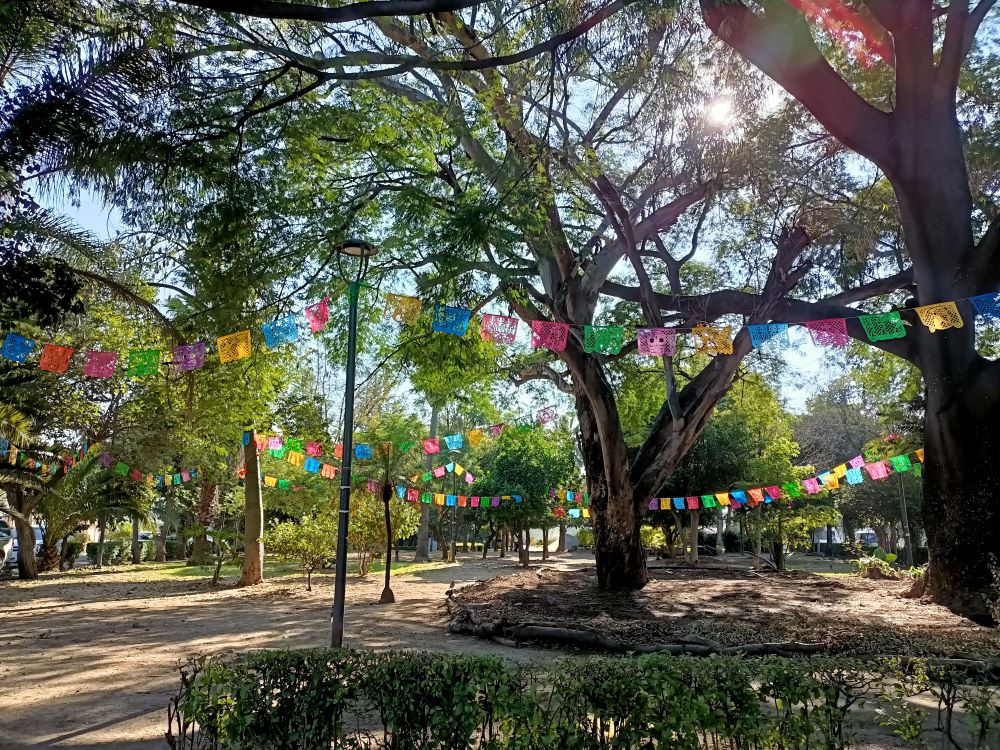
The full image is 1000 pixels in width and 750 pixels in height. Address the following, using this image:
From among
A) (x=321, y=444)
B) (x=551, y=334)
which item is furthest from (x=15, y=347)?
(x=321, y=444)

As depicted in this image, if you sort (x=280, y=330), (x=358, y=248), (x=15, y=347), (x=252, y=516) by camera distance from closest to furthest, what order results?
(x=358, y=248)
(x=15, y=347)
(x=280, y=330)
(x=252, y=516)

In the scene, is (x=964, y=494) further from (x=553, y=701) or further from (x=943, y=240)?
(x=553, y=701)

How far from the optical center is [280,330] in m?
10.2

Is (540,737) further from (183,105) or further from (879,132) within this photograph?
(879,132)

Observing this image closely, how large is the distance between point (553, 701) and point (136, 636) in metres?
7.83

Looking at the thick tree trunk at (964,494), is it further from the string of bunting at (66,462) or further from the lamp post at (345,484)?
the string of bunting at (66,462)

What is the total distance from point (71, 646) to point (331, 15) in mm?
8423

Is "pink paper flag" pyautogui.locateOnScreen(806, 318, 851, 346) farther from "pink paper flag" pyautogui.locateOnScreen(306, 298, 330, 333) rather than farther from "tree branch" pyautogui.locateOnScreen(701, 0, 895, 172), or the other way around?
"pink paper flag" pyautogui.locateOnScreen(306, 298, 330, 333)

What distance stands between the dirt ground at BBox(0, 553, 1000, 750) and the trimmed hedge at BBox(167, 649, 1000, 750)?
1364mm

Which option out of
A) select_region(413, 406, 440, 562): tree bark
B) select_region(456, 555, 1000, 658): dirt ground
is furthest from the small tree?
select_region(413, 406, 440, 562): tree bark

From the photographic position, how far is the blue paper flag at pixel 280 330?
10102 millimetres

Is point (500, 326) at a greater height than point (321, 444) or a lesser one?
greater

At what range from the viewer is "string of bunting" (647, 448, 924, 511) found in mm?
17828

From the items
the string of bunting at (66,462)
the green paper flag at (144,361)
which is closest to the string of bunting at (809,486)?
the green paper flag at (144,361)
